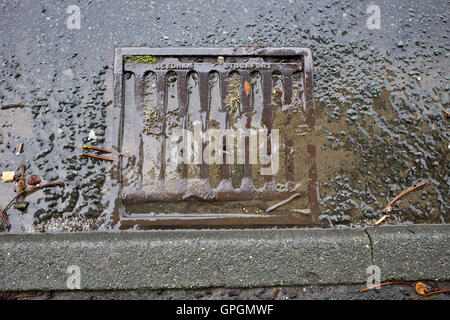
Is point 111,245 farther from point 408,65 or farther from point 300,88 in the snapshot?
point 408,65

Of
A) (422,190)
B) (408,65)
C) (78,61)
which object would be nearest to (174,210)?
(78,61)

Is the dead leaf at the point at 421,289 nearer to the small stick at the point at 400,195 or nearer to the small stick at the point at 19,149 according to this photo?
the small stick at the point at 400,195

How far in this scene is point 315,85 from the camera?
2.24m

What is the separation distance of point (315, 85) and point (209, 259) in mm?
1343

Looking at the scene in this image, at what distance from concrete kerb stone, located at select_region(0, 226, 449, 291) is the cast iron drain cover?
16 centimetres

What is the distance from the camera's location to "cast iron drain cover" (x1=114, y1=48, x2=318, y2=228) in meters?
2.12

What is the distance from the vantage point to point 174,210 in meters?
2.13

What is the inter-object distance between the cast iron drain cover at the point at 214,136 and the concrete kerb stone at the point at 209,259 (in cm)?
16

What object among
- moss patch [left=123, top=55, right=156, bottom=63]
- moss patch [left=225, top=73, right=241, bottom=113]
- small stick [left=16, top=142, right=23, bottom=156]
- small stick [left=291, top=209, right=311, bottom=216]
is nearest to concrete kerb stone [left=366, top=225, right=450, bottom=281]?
small stick [left=291, top=209, right=311, bottom=216]

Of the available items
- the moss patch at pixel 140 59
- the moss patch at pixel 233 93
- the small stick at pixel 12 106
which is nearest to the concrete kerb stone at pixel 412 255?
the moss patch at pixel 233 93

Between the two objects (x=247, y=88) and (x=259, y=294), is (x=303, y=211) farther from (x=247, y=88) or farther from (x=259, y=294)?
(x=247, y=88)

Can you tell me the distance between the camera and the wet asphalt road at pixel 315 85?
2.14m

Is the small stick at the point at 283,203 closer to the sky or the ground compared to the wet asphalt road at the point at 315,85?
closer to the ground

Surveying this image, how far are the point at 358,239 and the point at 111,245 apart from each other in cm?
151
